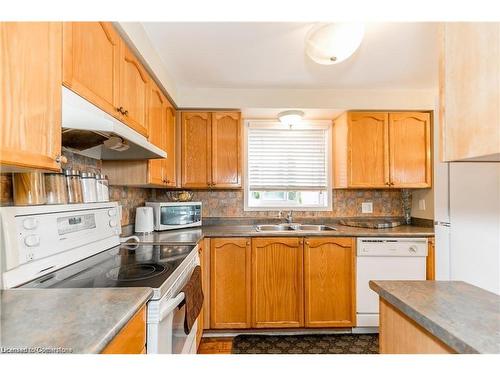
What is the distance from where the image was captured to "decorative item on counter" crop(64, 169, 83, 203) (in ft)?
4.43

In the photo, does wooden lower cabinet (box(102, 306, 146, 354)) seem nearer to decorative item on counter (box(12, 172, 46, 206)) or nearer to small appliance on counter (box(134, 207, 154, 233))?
decorative item on counter (box(12, 172, 46, 206))

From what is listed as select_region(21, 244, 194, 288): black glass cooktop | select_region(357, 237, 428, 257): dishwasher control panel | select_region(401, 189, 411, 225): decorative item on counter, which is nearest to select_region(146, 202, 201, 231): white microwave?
select_region(21, 244, 194, 288): black glass cooktop

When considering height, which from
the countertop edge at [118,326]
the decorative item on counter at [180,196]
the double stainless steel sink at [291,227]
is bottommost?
the double stainless steel sink at [291,227]

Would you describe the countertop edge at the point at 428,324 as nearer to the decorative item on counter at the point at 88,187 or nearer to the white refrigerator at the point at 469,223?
the white refrigerator at the point at 469,223

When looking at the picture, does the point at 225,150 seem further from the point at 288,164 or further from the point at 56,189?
the point at 56,189

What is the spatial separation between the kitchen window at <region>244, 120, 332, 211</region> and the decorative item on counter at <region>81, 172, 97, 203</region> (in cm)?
164

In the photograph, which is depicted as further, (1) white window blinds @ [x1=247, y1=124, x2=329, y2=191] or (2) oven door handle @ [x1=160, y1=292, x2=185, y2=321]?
(1) white window blinds @ [x1=247, y1=124, x2=329, y2=191]

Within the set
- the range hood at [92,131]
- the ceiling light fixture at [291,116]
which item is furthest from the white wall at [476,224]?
the range hood at [92,131]

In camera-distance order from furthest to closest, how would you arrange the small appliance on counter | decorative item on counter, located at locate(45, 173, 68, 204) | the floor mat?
the small appliance on counter
the floor mat
decorative item on counter, located at locate(45, 173, 68, 204)

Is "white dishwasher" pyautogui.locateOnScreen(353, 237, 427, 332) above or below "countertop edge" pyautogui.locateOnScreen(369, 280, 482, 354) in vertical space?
below

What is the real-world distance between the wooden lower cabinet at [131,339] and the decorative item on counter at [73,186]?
2.65ft

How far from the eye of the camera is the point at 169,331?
1145mm

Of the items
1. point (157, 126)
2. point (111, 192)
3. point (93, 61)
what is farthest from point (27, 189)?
point (157, 126)

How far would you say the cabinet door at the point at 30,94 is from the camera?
2.20 feet
